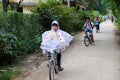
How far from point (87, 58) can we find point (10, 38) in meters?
3.78

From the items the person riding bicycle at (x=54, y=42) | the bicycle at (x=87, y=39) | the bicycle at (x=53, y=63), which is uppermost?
the person riding bicycle at (x=54, y=42)

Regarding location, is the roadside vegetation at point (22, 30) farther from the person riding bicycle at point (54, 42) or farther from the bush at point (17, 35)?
the person riding bicycle at point (54, 42)

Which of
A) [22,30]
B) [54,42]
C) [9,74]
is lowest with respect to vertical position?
[9,74]

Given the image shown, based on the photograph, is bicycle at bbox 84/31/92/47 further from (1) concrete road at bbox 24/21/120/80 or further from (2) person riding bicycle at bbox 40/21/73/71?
(2) person riding bicycle at bbox 40/21/73/71

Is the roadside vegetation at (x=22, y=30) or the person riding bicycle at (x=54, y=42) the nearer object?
the person riding bicycle at (x=54, y=42)

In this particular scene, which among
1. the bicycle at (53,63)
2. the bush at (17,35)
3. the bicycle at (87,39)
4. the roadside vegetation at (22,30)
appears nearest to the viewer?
the bicycle at (53,63)

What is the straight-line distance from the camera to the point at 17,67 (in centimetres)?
1309

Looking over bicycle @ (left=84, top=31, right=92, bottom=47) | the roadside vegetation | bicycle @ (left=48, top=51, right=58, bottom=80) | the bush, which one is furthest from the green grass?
bicycle @ (left=84, top=31, right=92, bottom=47)

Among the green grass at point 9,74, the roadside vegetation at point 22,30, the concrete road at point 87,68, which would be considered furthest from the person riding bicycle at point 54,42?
the roadside vegetation at point 22,30

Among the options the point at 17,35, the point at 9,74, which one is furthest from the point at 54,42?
the point at 17,35

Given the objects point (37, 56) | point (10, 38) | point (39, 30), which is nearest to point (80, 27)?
point (39, 30)

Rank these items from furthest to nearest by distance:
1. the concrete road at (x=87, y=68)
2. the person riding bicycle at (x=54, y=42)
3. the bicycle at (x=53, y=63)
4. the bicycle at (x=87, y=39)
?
the bicycle at (x=87, y=39) → the concrete road at (x=87, y=68) → the person riding bicycle at (x=54, y=42) → the bicycle at (x=53, y=63)

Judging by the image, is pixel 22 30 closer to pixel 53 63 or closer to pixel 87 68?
pixel 87 68

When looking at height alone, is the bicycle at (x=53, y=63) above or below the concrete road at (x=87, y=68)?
above
